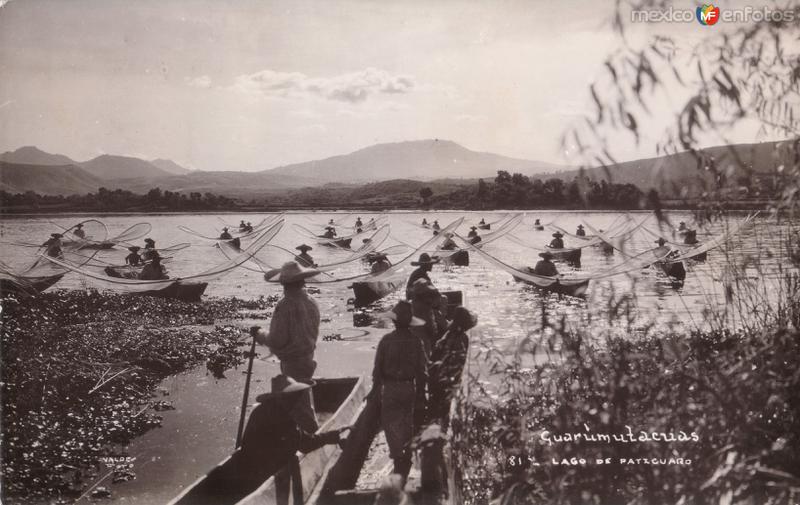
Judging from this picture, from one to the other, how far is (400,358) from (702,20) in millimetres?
3413

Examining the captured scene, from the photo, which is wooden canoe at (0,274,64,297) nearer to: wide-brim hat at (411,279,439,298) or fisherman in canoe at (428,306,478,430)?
wide-brim hat at (411,279,439,298)

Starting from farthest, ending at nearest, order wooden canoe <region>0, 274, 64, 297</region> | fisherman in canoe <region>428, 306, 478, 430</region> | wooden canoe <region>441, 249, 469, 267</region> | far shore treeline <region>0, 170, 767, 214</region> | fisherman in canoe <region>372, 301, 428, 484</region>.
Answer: far shore treeline <region>0, 170, 767, 214</region> → wooden canoe <region>441, 249, 469, 267</region> → wooden canoe <region>0, 274, 64, 297</region> → fisherman in canoe <region>428, 306, 478, 430</region> → fisherman in canoe <region>372, 301, 428, 484</region>

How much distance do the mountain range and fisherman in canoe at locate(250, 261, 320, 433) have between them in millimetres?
2378

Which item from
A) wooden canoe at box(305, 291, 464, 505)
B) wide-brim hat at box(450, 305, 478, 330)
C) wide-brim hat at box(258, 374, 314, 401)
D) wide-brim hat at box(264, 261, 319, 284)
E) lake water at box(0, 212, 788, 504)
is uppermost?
wide-brim hat at box(264, 261, 319, 284)

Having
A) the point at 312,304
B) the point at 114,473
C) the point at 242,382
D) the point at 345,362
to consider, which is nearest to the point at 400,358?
the point at 312,304

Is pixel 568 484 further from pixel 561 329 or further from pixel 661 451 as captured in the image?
pixel 561 329

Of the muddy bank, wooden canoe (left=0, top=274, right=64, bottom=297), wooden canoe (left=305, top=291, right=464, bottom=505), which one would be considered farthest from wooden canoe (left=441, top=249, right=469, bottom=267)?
wooden canoe (left=305, top=291, right=464, bottom=505)

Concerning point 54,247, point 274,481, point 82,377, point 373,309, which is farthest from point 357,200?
point 274,481

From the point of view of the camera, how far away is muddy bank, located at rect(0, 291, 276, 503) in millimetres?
5859

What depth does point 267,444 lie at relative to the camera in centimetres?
382

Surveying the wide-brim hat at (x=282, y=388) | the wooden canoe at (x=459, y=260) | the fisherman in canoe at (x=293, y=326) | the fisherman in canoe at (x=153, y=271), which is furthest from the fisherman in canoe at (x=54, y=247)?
the wooden canoe at (x=459, y=260)

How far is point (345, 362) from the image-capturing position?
10648mm

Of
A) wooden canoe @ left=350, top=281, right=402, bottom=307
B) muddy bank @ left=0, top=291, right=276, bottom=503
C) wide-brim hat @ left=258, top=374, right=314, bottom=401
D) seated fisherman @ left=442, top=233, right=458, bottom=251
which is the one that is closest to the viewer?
wide-brim hat @ left=258, top=374, right=314, bottom=401

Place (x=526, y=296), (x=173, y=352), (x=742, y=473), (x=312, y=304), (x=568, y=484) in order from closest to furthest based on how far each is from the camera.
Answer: (x=742, y=473) → (x=568, y=484) → (x=312, y=304) → (x=173, y=352) → (x=526, y=296)
